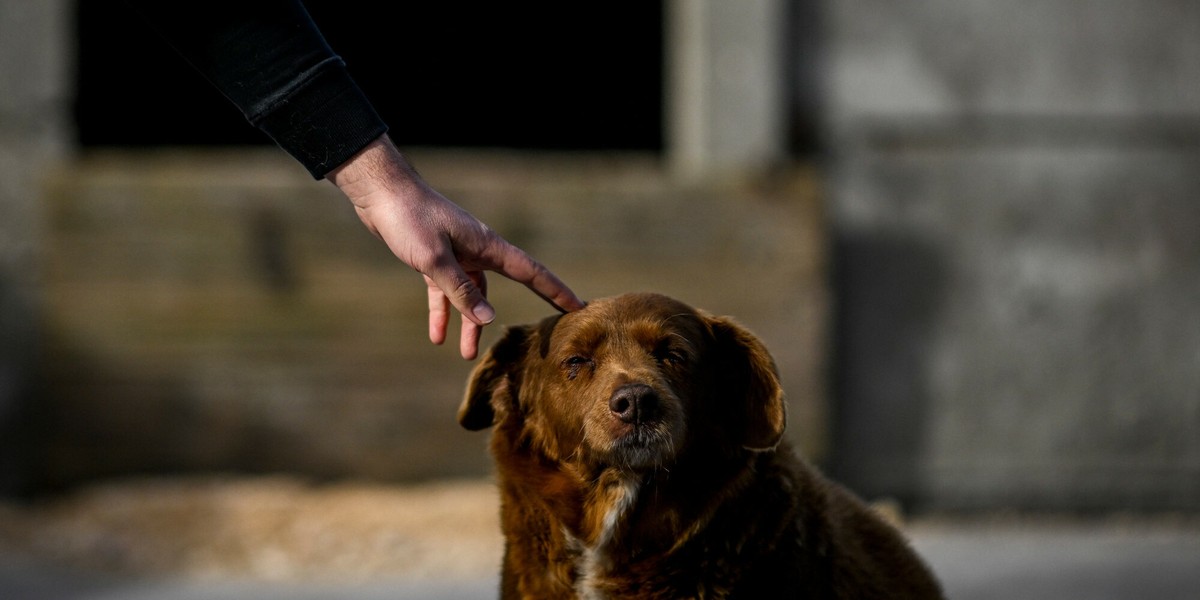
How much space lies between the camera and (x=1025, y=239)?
6266 mm

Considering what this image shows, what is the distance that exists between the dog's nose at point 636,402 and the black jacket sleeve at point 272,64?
717mm

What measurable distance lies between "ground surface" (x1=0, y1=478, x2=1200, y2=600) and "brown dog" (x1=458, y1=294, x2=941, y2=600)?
1832 mm

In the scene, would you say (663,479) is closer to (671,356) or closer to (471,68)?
(671,356)

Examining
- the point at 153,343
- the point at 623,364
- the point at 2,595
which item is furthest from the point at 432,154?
the point at 623,364

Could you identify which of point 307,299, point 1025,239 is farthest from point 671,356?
point 1025,239

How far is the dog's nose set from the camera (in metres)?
2.55

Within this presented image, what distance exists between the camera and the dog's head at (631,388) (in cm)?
260

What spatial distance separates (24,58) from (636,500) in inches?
181

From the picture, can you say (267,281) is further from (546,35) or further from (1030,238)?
(1030,238)

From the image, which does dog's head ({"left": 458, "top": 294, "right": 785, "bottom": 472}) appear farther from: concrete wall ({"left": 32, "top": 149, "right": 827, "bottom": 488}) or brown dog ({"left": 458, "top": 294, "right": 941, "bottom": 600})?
concrete wall ({"left": 32, "top": 149, "right": 827, "bottom": 488})

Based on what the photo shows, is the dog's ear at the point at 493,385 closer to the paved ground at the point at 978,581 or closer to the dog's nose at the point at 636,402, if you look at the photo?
the dog's nose at the point at 636,402

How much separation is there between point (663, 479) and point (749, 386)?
30 centimetres

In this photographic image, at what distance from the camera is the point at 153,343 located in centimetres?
592

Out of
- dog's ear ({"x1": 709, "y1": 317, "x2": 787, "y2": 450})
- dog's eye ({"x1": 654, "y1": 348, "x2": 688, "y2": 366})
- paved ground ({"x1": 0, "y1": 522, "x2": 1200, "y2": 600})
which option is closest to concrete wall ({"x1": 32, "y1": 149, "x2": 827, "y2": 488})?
paved ground ({"x1": 0, "y1": 522, "x2": 1200, "y2": 600})
